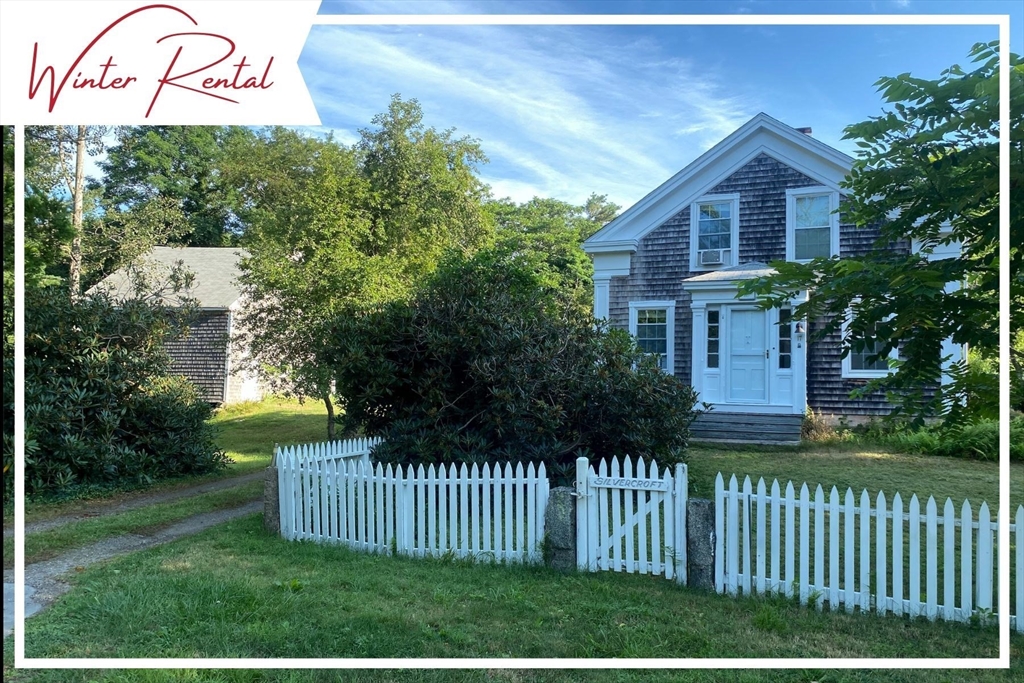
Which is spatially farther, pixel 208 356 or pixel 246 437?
pixel 208 356

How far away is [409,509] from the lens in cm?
449

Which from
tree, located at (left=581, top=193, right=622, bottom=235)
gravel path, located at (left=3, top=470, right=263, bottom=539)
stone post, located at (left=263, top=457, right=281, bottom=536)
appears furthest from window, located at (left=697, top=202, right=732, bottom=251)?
stone post, located at (left=263, top=457, right=281, bottom=536)

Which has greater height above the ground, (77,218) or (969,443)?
(77,218)

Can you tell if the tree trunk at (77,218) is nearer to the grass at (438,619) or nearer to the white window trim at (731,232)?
the grass at (438,619)

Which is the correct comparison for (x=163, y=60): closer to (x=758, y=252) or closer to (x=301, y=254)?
(x=301, y=254)

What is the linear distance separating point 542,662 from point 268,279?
712cm

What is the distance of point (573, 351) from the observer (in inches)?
247

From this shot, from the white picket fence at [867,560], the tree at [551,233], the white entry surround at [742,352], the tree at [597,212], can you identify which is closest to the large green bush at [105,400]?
the tree at [551,233]

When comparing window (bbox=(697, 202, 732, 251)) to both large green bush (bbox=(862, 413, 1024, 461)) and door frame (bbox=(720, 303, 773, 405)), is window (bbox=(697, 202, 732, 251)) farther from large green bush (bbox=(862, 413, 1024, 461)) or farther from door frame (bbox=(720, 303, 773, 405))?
large green bush (bbox=(862, 413, 1024, 461))

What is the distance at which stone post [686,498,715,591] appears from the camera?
3.81m

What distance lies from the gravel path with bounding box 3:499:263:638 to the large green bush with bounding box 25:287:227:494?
2.14m

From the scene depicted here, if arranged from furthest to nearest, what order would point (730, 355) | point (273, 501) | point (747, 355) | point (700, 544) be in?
point (730, 355) → point (747, 355) → point (273, 501) → point (700, 544)

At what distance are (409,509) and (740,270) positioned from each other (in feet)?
25.8

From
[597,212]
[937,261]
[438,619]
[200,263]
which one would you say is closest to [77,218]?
[200,263]
